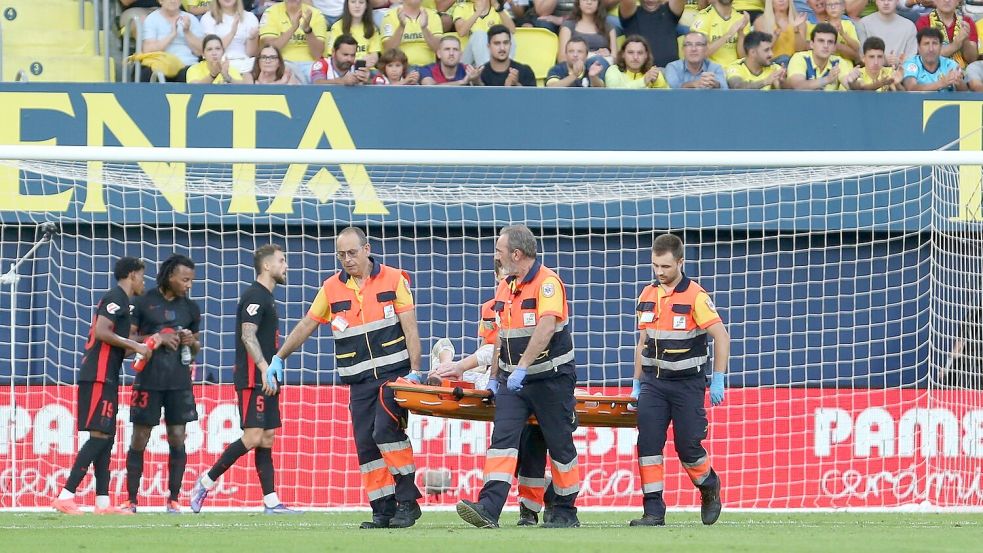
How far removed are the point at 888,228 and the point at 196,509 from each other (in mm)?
6111

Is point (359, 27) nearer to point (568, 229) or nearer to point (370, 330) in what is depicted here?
point (568, 229)

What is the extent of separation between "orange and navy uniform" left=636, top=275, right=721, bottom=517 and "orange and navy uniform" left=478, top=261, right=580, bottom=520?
48 cm

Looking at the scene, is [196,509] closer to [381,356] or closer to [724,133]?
[381,356]

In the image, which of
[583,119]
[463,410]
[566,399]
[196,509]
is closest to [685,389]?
[566,399]

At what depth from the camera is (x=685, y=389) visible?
26.7ft

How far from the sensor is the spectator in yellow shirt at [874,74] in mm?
12547

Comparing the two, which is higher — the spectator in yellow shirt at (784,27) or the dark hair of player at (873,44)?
the spectator in yellow shirt at (784,27)

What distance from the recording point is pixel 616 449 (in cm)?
1152

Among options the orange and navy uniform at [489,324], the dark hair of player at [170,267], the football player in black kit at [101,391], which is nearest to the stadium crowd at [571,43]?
the dark hair of player at [170,267]

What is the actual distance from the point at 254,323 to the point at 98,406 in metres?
1.15

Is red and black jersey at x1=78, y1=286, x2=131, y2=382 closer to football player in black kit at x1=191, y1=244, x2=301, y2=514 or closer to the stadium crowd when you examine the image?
football player in black kit at x1=191, y1=244, x2=301, y2=514

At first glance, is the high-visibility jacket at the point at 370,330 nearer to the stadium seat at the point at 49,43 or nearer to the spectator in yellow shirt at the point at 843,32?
the stadium seat at the point at 49,43

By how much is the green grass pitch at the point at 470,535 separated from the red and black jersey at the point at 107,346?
3.06ft

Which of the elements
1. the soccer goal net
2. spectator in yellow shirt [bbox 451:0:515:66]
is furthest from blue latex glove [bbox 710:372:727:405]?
spectator in yellow shirt [bbox 451:0:515:66]
